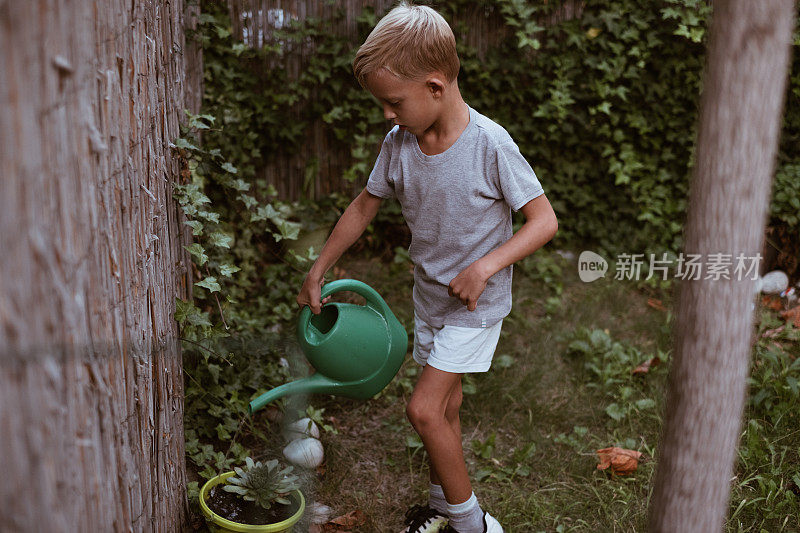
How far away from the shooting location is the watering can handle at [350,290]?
2082mm

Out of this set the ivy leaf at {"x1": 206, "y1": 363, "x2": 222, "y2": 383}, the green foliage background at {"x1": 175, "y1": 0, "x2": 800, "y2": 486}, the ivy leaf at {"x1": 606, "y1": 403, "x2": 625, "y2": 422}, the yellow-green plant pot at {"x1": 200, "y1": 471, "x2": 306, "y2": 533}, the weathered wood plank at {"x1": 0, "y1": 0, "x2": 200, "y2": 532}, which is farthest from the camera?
the green foliage background at {"x1": 175, "y1": 0, "x2": 800, "y2": 486}

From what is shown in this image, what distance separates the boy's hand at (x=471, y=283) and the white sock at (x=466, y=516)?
0.65 metres

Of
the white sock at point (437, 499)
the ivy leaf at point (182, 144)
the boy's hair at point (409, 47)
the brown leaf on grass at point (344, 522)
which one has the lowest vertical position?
the brown leaf on grass at point (344, 522)

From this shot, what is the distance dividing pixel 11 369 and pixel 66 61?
0.44m

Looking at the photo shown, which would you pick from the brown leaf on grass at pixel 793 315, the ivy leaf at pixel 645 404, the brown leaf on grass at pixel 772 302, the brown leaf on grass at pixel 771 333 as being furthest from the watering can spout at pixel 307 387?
the brown leaf on grass at pixel 772 302

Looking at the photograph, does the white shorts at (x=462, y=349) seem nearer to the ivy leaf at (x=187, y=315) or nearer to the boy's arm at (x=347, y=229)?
the boy's arm at (x=347, y=229)

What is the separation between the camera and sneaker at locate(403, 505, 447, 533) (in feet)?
6.93

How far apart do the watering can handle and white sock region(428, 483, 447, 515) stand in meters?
0.58

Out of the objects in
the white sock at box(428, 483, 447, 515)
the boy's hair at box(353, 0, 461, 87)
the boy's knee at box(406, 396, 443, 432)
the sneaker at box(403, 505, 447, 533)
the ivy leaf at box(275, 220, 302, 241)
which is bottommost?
the sneaker at box(403, 505, 447, 533)

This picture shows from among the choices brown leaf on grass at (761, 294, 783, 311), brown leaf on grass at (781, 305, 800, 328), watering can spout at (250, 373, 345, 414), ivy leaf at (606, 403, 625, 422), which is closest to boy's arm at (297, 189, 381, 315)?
watering can spout at (250, 373, 345, 414)

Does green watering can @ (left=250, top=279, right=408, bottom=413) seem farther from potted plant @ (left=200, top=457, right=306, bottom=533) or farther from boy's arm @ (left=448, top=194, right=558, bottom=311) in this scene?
boy's arm @ (left=448, top=194, right=558, bottom=311)

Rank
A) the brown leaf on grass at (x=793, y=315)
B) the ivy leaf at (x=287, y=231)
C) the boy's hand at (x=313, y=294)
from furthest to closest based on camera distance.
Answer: the brown leaf on grass at (x=793, y=315) < the ivy leaf at (x=287, y=231) < the boy's hand at (x=313, y=294)

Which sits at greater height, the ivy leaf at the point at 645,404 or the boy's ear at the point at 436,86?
the boy's ear at the point at 436,86

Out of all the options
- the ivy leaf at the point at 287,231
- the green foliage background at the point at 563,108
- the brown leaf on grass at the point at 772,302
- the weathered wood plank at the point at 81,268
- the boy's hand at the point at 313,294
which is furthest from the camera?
the green foliage background at the point at 563,108
